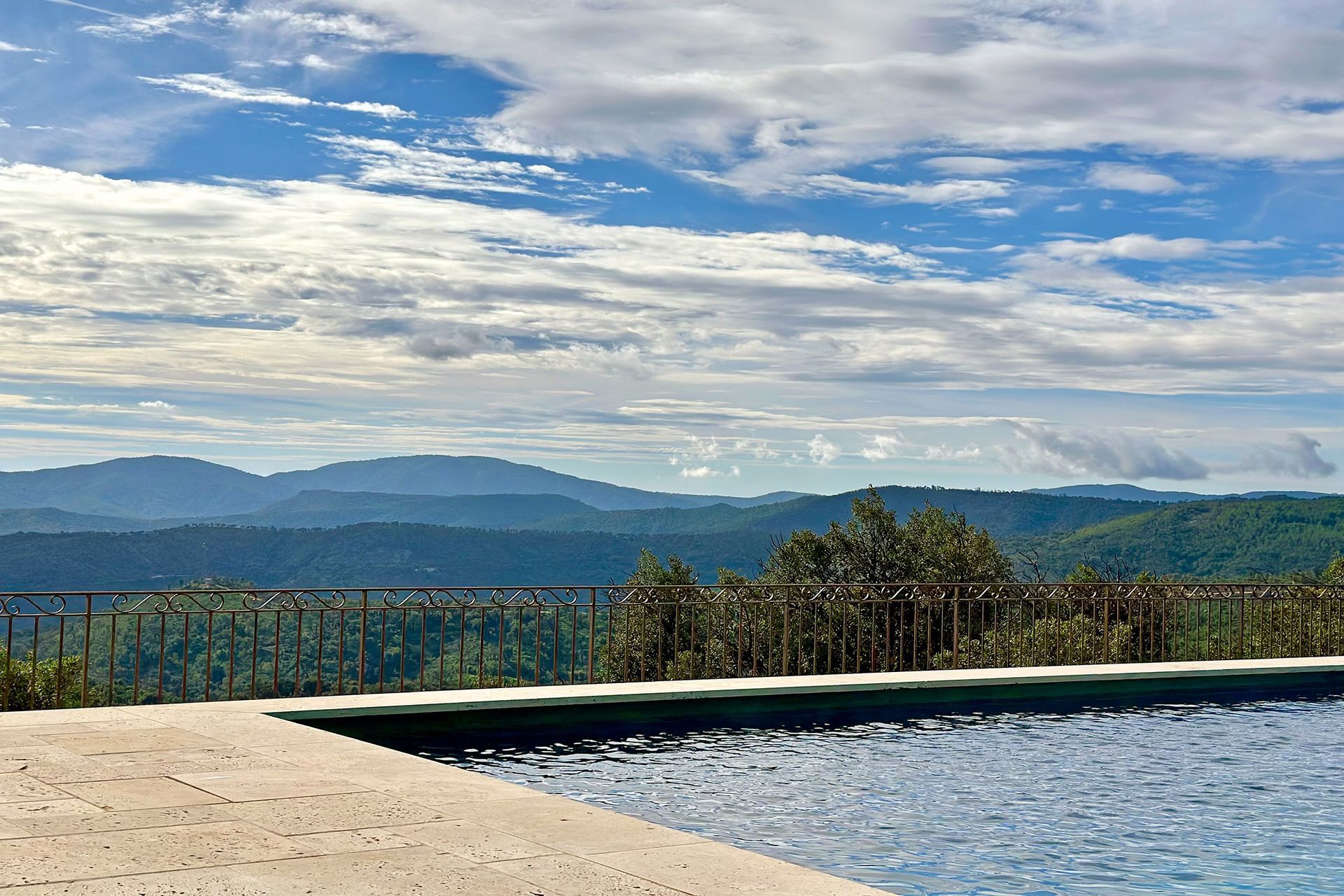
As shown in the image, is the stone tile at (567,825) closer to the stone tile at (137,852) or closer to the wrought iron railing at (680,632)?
the stone tile at (137,852)

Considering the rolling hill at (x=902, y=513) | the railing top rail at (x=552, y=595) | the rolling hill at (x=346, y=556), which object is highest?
the rolling hill at (x=902, y=513)

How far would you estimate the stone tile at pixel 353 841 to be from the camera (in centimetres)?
418

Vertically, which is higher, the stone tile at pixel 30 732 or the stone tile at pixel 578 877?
the stone tile at pixel 578 877

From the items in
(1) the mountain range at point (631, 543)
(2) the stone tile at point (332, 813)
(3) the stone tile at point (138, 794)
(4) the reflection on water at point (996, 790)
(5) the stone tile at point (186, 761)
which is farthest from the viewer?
(1) the mountain range at point (631, 543)

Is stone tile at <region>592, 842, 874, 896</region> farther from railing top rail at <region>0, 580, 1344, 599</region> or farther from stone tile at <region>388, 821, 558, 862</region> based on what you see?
railing top rail at <region>0, 580, 1344, 599</region>

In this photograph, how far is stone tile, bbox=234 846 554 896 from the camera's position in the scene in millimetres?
3664

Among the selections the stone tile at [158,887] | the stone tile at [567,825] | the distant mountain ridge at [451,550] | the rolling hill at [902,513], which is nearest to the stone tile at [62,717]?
the stone tile at [567,825]

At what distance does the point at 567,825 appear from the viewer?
4.56m

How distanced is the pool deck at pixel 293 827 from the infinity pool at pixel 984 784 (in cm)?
106

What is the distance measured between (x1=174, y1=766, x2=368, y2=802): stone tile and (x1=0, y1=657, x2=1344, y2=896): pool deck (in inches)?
0.5

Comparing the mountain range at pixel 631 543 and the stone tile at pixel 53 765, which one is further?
the mountain range at pixel 631 543

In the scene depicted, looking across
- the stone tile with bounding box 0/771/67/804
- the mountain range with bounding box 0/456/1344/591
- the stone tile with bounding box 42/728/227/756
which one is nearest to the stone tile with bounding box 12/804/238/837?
the stone tile with bounding box 0/771/67/804

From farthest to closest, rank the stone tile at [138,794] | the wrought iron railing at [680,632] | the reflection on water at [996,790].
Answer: the wrought iron railing at [680,632], the reflection on water at [996,790], the stone tile at [138,794]

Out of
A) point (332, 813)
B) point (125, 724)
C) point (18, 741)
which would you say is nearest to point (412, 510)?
point (125, 724)
